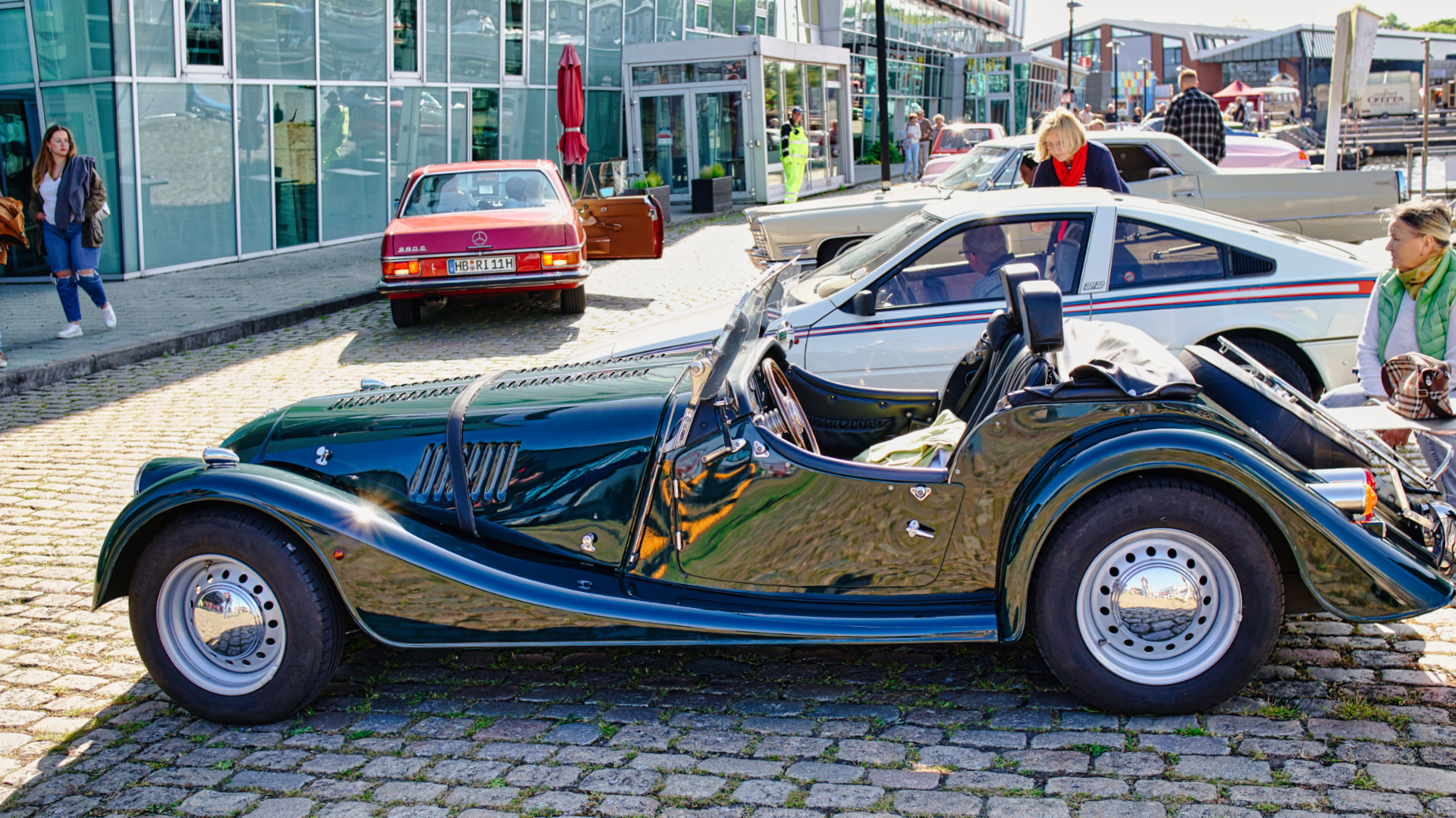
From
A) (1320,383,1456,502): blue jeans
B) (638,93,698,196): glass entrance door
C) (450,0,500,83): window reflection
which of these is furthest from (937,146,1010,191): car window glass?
(638,93,698,196): glass entrance door

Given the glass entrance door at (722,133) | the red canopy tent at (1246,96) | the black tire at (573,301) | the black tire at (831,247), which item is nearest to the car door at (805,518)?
the black tire at (831,247)

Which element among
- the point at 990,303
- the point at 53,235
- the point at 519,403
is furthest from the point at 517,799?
the point at 53,235

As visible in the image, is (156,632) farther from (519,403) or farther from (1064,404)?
(1064,404)

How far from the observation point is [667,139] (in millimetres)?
25297

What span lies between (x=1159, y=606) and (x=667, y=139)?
23068 millimetres

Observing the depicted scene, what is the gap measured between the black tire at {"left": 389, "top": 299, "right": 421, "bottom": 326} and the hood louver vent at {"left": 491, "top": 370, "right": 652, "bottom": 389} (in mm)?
7673

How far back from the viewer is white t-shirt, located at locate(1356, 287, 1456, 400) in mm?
4480

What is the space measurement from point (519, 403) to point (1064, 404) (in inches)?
68.7

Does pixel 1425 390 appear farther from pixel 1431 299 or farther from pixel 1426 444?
pixel 1431 299

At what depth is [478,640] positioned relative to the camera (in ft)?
11.7

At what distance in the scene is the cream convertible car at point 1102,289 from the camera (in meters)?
5.77


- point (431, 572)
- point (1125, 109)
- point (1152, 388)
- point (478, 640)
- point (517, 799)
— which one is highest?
point (1125, 109)

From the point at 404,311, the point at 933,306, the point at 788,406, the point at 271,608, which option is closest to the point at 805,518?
the point at 788,406

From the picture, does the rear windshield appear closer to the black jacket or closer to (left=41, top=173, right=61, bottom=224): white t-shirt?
(left=41, top=173, right=61, bottom=224): white t-shirt
